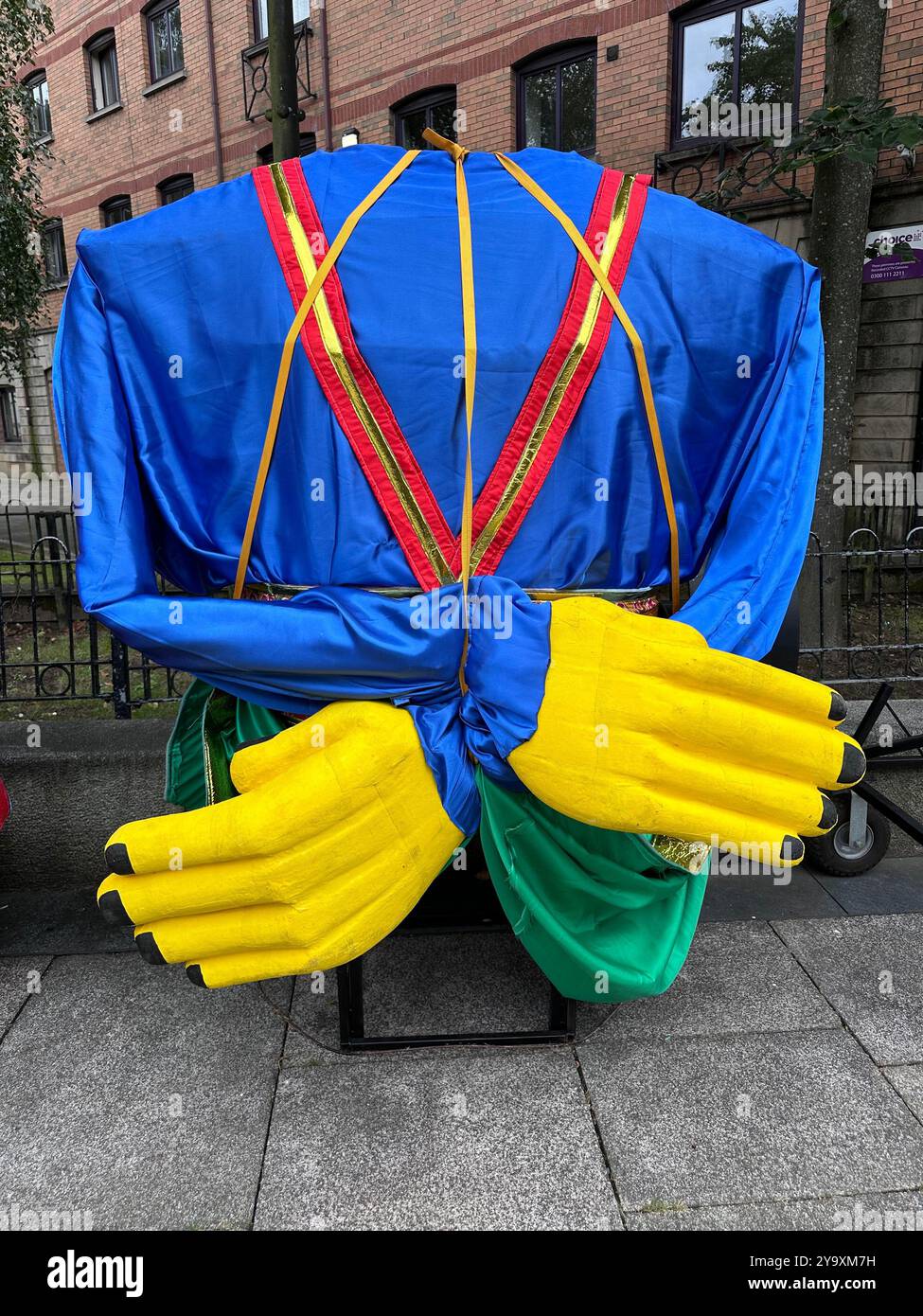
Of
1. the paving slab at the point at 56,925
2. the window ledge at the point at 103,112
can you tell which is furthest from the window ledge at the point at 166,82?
the paving slab at the point at 56,925

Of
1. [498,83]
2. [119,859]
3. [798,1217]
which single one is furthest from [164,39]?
[798,1217]

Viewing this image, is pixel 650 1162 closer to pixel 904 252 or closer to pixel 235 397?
pixel 235 397

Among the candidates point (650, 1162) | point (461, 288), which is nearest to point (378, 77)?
point (461, 288)

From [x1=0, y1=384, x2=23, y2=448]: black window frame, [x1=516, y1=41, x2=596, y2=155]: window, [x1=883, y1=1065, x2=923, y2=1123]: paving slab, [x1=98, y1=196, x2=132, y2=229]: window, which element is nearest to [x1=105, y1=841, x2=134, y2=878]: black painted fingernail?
[x1=883, y1=1065, x2=923, y2=1123]: paving slab

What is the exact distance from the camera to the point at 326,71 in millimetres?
12180

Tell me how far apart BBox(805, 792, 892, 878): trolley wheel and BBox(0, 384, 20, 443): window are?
20620mm

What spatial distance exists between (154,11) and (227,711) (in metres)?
17.0

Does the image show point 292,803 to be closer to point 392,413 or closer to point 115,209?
point 392,413

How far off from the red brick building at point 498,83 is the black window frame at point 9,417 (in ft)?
17.9

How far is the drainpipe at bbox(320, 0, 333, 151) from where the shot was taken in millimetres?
11969

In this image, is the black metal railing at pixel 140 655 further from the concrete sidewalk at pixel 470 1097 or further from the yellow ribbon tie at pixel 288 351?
the yellow ribbon tie at pixel 288 351

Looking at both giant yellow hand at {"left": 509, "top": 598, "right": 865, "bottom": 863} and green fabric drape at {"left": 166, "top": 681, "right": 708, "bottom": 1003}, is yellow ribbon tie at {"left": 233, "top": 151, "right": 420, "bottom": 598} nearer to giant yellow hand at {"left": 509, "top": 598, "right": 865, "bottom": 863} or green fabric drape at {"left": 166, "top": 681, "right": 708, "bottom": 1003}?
green fabric drape at {"left": 166, "top": 681, "right": 708, "bottom": 1003}

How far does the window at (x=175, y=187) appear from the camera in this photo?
49.2 feet

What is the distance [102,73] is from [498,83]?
974 centimetres
